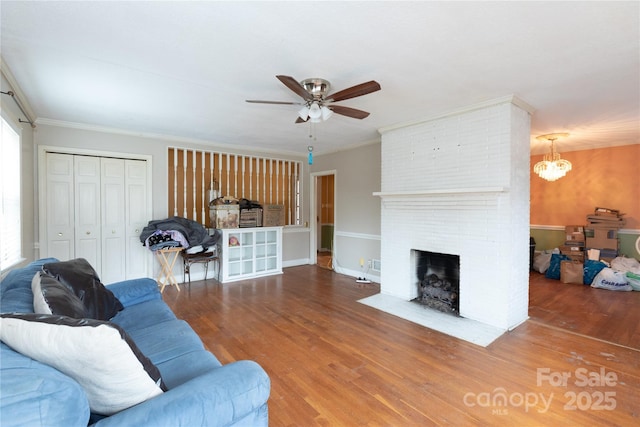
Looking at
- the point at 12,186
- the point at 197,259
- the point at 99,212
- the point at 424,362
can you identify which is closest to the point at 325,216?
the point at 197,259

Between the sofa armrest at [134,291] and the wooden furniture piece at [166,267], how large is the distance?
1.91 meters

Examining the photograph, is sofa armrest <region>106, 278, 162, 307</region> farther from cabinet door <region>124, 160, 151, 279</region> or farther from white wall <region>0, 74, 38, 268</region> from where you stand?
cabinet door <region>124, 160, 151, 279</region>

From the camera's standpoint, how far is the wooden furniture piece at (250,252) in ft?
16.9

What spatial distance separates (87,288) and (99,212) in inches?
113

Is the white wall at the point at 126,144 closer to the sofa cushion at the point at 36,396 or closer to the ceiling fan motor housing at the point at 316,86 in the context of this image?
the ceiling fan motor housing at the point at 316,86

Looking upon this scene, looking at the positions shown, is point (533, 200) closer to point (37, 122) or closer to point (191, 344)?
point (191, 344)

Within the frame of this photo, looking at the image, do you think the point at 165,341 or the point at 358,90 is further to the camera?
the point at 358,90

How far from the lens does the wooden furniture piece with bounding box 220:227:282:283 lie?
5137 millimetres

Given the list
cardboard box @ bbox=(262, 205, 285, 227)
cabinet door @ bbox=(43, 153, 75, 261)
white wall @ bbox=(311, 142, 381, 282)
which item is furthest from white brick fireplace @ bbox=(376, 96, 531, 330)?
cabinet door @ bbox=(43, 153, 75, 261)

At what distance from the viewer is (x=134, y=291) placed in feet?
8.52

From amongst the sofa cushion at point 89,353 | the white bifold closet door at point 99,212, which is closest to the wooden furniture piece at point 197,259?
the white bifold closet door at point 99,212

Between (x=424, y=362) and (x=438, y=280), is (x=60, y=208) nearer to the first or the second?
(x=424, y=362)

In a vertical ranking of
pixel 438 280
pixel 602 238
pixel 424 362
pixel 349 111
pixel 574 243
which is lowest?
pixel 424 362

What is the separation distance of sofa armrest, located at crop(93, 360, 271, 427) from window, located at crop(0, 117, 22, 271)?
7.75ft
